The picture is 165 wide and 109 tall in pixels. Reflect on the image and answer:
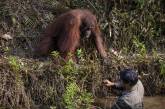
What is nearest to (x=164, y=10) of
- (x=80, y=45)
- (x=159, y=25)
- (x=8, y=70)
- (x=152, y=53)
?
(x=159, y=25)

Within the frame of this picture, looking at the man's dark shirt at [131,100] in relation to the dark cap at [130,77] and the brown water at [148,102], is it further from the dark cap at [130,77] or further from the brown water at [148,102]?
the brown water at [148,102]

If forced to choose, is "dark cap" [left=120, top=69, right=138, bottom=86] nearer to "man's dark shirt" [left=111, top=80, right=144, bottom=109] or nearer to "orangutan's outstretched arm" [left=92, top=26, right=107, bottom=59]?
"man's dark shirt" [left=111, top=80, right=144, bottom=109]

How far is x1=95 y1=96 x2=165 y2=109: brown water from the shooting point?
884cm

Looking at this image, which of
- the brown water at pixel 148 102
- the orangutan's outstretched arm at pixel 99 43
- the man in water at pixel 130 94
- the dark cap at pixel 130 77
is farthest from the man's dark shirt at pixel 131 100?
the orangutan's outstretched arm at pixel 99 43

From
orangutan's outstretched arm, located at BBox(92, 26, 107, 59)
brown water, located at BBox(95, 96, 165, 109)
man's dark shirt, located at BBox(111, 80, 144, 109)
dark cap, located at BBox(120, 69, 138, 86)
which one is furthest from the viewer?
orangutan's outstretched arm, located at BBox(92, 26, 107, 59)

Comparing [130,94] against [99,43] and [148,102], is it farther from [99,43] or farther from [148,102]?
[99,43]

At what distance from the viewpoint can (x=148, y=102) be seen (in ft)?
29.7

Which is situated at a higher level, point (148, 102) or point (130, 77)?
point (130, 77)

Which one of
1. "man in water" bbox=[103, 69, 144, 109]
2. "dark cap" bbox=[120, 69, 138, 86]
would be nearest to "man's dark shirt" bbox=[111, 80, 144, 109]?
"man in water" bbox=[103, 69, 144, 109]

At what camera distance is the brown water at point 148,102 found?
884 centimetres

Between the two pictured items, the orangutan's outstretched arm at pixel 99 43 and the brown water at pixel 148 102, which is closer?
the brown water at pixel 148 102

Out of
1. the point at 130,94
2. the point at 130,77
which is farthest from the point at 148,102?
the point at 130,77

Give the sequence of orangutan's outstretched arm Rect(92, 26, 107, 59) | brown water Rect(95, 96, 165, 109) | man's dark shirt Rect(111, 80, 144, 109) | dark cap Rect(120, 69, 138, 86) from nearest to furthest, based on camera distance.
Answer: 1. dark cap Rect(120, 69, 138, 86)
2. man's dark shirt Rect(111, 80, 144, 109)
3. brown water Rect(95, 96, 165, 109)
4. orangutan's outstretched arm Rect(92, 26, 107, 59)

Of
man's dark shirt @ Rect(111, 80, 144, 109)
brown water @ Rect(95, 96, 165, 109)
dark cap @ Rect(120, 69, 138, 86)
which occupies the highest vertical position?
dark cap @ Rect(120, 69, 138, 86)
